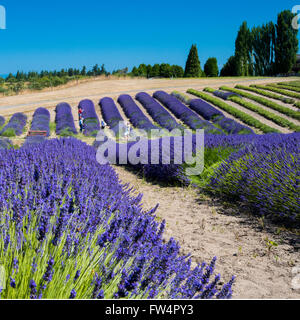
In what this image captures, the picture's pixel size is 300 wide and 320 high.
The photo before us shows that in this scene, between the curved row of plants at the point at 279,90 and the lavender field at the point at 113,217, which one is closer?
the lavender field at the point at 113,217

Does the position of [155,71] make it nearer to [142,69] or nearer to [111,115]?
[142,69]

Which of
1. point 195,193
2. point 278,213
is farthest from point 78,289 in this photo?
point 195,193

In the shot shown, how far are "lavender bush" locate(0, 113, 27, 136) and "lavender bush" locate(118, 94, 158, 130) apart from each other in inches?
249

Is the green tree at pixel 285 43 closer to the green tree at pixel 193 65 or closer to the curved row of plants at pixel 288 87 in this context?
the green tree at pixel 193 65

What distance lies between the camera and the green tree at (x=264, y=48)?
39.7m

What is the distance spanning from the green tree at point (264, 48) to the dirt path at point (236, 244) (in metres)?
41.4

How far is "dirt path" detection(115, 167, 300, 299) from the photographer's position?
2330 millimetres

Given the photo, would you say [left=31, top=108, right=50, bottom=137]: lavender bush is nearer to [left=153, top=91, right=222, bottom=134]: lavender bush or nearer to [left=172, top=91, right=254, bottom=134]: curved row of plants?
[left=153, top=91, right=222, bottom=134]: lavender bush

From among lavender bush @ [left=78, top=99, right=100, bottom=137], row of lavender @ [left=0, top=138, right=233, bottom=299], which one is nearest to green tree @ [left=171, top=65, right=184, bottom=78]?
lavender bush @ [left=78, top=99, right=100, bottom=137]

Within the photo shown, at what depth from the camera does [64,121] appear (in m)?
17.9

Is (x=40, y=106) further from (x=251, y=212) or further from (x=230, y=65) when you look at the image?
(x=230, y=65)

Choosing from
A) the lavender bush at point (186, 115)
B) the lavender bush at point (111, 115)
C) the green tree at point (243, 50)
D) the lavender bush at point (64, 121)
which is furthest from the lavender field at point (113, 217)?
the green tree at point (243, 50)

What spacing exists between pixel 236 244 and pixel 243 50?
43.3 meters

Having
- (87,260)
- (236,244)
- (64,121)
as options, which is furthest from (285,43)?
(87,260)
